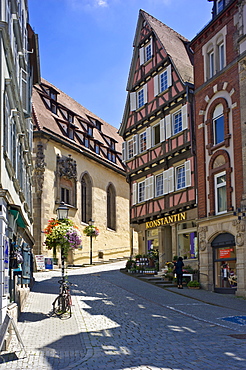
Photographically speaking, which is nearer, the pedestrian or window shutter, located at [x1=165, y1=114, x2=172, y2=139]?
the pedestrian

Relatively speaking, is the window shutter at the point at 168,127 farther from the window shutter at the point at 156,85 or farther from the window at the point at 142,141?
the window at the point at 142,141

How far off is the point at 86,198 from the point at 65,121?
7.60 meters

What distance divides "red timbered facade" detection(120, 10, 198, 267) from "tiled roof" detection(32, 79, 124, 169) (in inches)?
433

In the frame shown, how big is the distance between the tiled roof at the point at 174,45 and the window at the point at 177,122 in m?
1.90

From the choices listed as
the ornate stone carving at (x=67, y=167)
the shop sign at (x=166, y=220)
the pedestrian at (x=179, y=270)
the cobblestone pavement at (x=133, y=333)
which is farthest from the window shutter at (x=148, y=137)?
the ornate stone carving at (x=67, y=167)

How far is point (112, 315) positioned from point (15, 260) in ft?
13.2

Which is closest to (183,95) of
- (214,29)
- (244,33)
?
(214,29)

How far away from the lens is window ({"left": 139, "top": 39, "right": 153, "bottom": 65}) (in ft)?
103

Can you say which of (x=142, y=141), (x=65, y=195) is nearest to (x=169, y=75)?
(x=142, y=141)

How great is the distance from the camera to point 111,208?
2126 inches

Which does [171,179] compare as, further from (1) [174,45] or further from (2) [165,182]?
(1) [174,45]

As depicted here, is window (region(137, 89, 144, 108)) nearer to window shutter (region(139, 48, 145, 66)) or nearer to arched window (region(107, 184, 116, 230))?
window shutter (region(139, 48, 145, 66))

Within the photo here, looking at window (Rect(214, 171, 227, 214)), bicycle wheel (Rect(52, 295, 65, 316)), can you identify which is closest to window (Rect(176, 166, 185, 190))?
window (Rect(214, 171, 227, 214))

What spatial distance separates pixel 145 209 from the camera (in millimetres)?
30922
